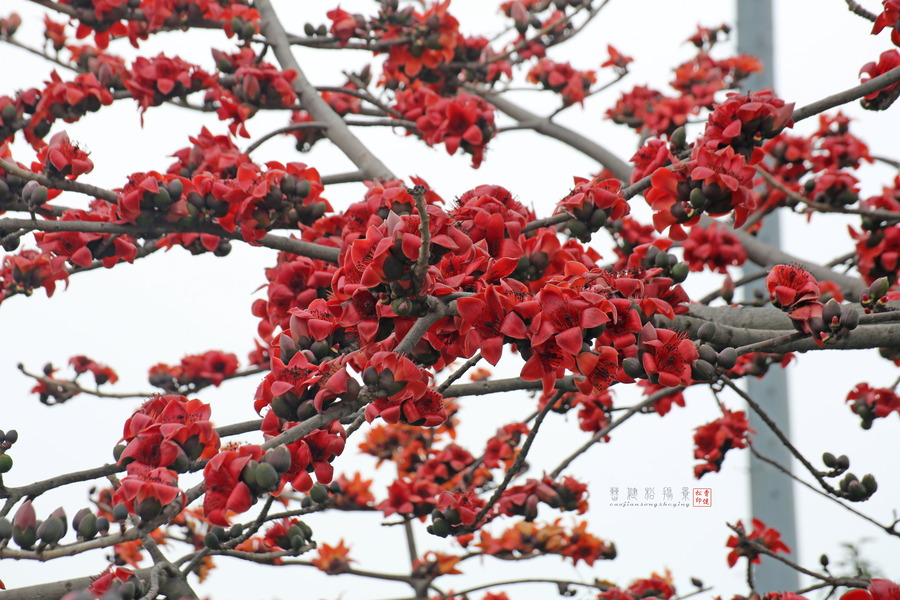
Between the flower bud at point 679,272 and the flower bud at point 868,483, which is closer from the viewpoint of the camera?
the flower bud at point 679,272

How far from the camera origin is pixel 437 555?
262cm

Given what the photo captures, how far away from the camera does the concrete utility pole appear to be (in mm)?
4234

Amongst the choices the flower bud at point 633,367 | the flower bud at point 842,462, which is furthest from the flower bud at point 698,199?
the flower bud at point 842,462

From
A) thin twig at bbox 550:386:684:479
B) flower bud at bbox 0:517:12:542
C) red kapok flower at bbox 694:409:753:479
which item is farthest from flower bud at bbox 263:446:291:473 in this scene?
red kapok flower at bbox 694:409:753:479

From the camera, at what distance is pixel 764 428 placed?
4.91 metres

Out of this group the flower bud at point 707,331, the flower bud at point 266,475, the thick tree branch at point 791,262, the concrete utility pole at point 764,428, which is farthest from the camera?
the concrete utility pole at point 764,428

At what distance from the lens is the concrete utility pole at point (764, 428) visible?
423cm

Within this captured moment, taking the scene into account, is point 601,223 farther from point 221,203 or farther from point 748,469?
point 748,469

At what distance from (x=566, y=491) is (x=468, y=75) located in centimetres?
156

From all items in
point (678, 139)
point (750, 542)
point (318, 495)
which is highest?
point (678, 139)

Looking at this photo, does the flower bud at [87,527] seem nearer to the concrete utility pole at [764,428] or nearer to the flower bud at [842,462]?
the flower bud at [842,462]

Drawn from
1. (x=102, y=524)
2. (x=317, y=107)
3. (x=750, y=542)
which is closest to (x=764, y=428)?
(x=750, y=542)

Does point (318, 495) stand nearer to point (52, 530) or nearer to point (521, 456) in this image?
point (521, 456)

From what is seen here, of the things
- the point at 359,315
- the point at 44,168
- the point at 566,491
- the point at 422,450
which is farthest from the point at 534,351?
the point at 422,450
